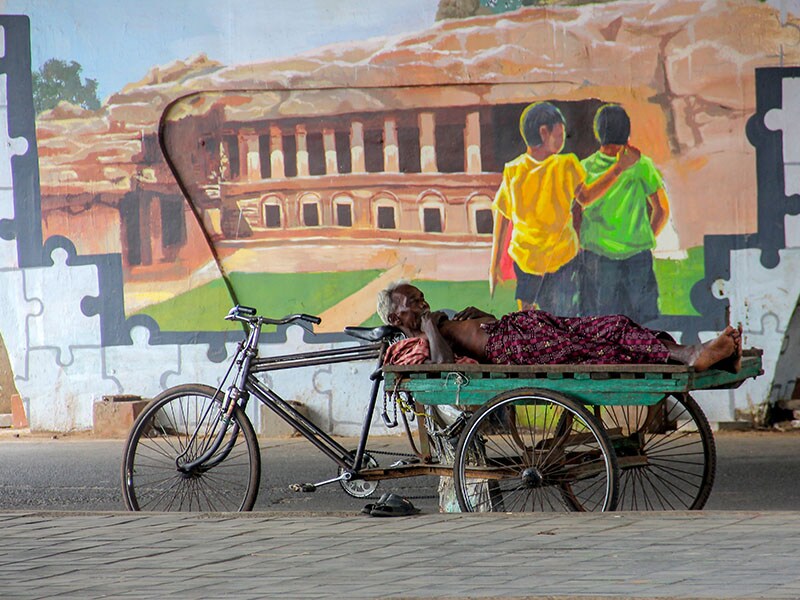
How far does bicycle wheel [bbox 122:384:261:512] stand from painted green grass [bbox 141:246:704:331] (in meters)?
4.49

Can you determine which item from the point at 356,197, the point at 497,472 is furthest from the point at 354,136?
the point at 497,472

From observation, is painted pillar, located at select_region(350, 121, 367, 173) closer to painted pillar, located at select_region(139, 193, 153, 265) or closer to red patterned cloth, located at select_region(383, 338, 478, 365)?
painted pillar, located at select_region(139, 193, 153, 265)

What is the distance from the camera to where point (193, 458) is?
261 inches

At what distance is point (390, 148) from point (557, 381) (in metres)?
5.82

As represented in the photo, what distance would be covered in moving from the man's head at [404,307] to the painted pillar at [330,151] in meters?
5.03

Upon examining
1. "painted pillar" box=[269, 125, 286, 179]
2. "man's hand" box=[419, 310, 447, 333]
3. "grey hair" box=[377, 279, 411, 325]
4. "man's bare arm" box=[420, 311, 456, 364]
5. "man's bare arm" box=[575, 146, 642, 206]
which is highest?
"painted pillar" box=[269, 125, 286, 179]

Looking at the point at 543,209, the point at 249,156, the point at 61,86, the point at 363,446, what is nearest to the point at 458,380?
the point at 363,446

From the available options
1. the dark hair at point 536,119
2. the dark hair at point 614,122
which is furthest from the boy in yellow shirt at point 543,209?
the dark hair at point 614,122

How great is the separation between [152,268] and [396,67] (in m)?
3.05

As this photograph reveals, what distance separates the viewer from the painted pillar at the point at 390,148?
11.4 metres

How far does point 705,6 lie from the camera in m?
11.0

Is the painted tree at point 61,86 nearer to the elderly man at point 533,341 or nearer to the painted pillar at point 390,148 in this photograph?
the painted pillar at point 390,148

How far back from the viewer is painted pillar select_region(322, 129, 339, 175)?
37.7 ft

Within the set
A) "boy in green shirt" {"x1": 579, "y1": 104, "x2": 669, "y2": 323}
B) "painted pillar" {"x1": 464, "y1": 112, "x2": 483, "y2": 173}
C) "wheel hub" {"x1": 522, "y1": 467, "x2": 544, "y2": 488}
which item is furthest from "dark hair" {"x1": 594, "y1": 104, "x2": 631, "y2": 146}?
"wheel hub" {"x1": 522, "y1": 467, "x2": 544, "y2": 488}
